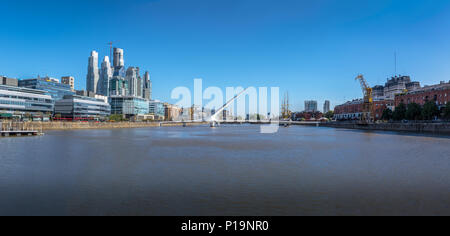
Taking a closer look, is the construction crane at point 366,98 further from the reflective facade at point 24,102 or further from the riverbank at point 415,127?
the reflective facade at point 24,102

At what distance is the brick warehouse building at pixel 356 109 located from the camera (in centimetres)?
9969

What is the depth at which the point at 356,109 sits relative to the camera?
118375mm

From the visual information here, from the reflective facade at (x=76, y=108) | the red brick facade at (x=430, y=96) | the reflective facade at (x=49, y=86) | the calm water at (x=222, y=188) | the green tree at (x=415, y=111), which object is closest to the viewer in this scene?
the calm water at (x=222, y=188)

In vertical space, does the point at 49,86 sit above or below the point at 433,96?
above

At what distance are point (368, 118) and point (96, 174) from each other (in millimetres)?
85448

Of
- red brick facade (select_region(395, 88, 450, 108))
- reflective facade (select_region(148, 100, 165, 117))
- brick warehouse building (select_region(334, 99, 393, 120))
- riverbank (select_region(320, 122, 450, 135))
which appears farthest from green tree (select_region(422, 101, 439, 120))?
reflective facade (select_region(148, 100, 165, 117))

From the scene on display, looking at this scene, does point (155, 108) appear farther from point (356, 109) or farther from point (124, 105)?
point (356, 109)

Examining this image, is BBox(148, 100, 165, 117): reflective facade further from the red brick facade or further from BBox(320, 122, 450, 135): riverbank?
the red brick facade

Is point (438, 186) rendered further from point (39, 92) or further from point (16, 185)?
point (39, 92)

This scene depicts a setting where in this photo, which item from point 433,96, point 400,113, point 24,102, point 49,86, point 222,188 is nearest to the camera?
point 222,188

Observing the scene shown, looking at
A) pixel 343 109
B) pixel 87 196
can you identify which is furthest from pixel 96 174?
pixel 343 109

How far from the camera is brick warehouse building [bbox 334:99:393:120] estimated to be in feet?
327

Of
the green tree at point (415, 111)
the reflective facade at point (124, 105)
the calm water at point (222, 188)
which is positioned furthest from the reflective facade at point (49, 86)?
the green tree at point (415, 111)

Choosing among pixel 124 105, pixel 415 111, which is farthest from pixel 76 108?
pixel 415 111
